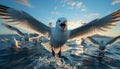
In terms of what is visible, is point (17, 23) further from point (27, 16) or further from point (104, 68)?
point (104, 68)

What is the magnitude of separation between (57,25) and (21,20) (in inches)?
61.8

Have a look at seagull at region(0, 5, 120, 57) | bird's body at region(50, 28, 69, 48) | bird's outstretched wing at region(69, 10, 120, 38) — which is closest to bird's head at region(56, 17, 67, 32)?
seagull at region(0, 5, 120, 57)

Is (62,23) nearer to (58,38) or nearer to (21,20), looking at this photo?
(58,38)

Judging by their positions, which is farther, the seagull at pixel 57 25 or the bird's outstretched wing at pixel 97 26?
the bird's outstretched wing at pixel 97 26

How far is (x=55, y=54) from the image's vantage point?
8609 millimetres

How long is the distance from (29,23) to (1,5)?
134 centimetres

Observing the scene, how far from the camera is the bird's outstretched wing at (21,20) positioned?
22.6ft

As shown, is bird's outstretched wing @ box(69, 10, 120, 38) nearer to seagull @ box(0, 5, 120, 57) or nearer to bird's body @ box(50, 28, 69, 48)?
seagull @ box(0, 5, 120, 57)

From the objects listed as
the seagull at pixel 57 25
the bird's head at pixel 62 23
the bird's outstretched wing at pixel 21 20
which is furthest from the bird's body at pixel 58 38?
the bird's outstretched wing at pixel 21 20

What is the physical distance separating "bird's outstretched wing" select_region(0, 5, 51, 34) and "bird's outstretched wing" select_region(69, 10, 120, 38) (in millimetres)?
1304

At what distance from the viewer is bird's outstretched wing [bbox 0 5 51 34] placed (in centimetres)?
690

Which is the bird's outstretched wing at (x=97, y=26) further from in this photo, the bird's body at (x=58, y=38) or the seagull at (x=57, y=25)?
the bird's body at (x=58, y=38)

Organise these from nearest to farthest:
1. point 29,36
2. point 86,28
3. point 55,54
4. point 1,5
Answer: point 1,5 < point 86,28 < point 55,54 < point 29,36

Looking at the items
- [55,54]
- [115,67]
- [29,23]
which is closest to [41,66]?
[55,54]
